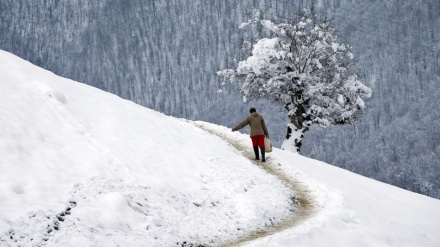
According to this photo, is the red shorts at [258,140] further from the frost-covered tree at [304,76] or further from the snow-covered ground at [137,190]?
the frost-covered tree at [304,76]

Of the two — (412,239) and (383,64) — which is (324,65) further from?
(383,64)

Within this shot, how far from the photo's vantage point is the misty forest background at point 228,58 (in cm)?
10419

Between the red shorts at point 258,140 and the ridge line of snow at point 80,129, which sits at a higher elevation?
the ridge line of snow at point 80,129

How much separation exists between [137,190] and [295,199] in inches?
236

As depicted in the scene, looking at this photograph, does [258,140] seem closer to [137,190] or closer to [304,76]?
[137,190]

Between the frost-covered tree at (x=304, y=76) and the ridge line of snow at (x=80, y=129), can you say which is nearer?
the ridge line of snow at (x=80, y=129)

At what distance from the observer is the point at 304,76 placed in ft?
97.2

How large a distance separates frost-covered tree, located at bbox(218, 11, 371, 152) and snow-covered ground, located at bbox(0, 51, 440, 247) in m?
11.6

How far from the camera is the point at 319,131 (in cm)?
11262

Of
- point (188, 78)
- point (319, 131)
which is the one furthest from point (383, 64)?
point (188, 78)

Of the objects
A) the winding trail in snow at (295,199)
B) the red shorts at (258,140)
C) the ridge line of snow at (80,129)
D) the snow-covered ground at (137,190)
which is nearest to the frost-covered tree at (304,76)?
the winding trail in snow at (295,199)

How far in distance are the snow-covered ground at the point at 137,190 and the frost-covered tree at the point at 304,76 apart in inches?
457

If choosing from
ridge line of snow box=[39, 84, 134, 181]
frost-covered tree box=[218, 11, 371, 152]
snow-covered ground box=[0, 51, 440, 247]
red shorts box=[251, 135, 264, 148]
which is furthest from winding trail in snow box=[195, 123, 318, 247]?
frost-covered tree box=[218, 11, 371, 152]

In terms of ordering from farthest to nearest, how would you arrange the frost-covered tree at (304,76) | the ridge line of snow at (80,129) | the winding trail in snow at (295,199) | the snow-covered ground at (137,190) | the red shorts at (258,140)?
the frost-covered tree at (304,76) → the red shorts at (258,140) → the ridge line of snow at (80,129) → the winding trail in snow at (295,199) → the snow-covered ground at (137,190)
